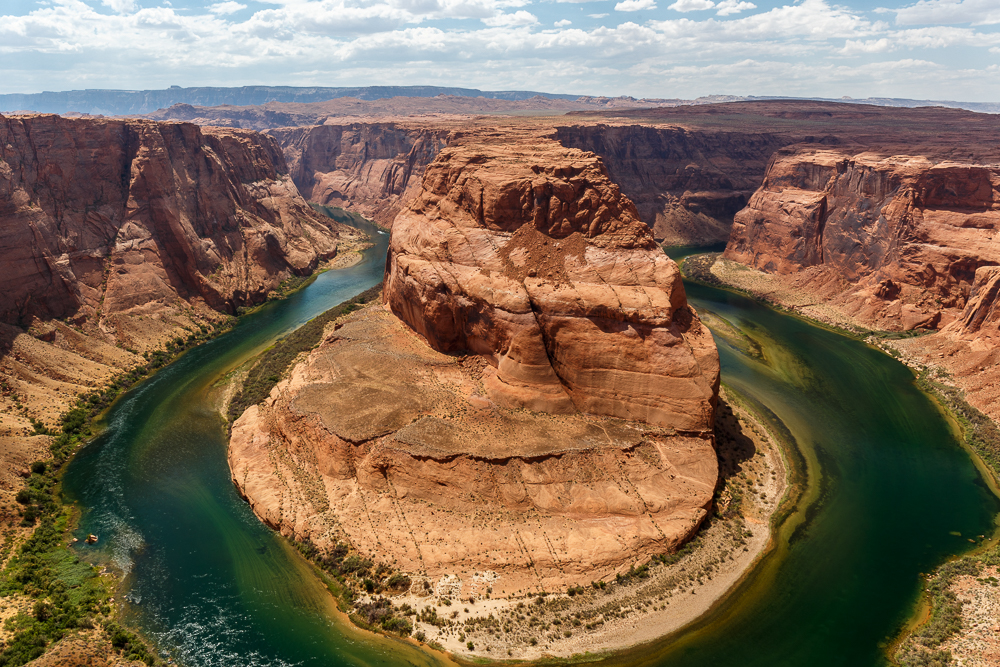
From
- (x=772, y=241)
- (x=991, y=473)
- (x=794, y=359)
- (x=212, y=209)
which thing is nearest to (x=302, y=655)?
(x=991, y=473)

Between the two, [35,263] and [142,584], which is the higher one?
[35,263]

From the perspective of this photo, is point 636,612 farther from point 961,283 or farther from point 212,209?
point 212,209

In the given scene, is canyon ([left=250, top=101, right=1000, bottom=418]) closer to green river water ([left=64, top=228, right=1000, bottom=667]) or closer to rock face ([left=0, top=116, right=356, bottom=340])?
green river water ([left=64, top=228, right=1000, bottom=667])

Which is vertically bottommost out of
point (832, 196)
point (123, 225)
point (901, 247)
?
point (901, 247)

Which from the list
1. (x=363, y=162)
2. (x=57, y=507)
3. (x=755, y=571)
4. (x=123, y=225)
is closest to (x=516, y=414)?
(x=755, y=571)

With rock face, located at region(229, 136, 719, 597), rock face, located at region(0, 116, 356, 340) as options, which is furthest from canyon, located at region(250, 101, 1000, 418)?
rock face, located at region(0, 116, 356, 340)

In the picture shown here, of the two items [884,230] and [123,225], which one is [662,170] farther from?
[123,225]

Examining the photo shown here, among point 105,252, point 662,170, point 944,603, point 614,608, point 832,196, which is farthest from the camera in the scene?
point 662,170
